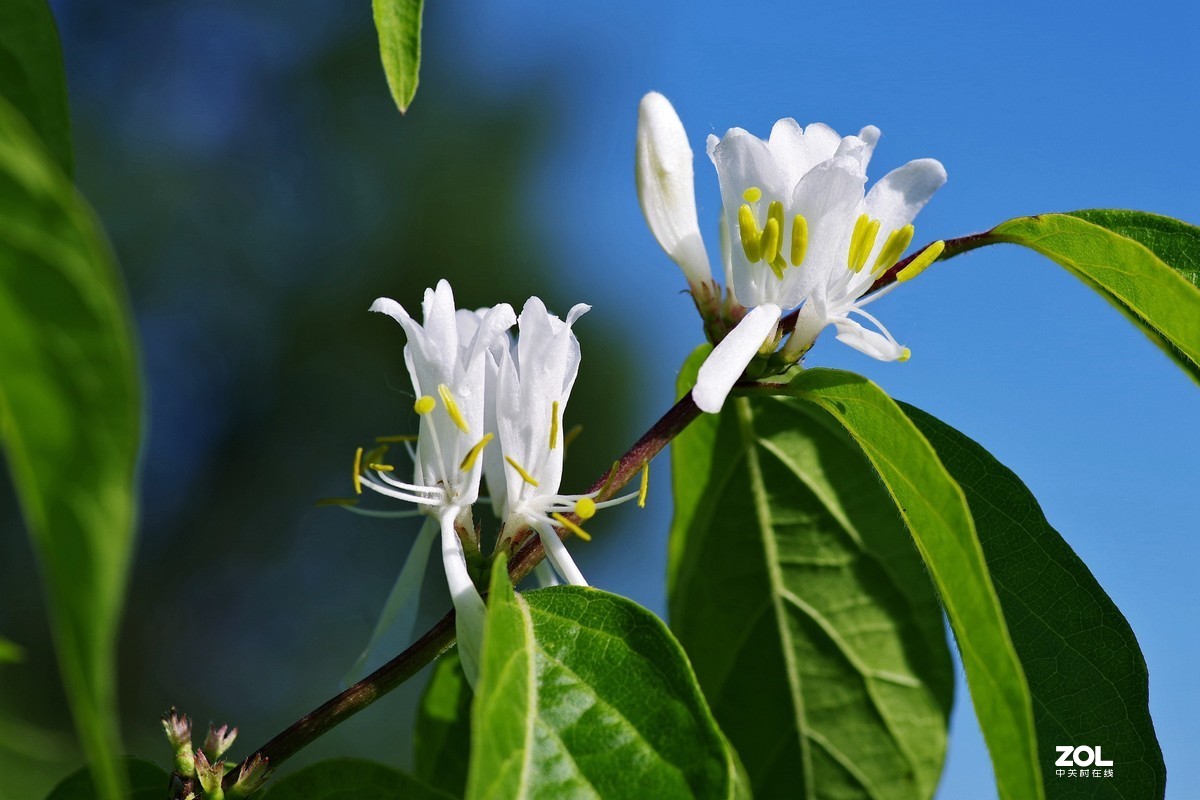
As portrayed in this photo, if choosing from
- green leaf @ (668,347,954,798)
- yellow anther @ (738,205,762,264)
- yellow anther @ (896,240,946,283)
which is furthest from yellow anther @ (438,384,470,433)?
green leaf @ (668,347,954,798)

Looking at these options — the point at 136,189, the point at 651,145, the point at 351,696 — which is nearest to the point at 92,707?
the point at 351,696

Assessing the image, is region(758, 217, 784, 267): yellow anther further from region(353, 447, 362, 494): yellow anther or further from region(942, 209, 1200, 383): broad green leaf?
region(353, 447, 362, 494): yellow anther

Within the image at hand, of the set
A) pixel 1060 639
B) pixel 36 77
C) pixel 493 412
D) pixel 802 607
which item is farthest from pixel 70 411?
pixel 802 607

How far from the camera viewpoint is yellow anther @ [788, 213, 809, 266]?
783mm

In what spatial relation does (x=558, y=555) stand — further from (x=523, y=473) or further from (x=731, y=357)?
(x=731, y=357)

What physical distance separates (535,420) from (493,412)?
37 mm

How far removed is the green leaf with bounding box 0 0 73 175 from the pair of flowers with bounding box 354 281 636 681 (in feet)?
0.89

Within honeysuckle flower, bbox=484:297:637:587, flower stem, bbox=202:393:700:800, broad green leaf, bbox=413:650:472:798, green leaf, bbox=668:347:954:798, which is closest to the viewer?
flower stem, bbox=202:393:700:800

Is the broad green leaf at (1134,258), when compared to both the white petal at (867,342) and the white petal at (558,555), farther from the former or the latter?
the white petal at (558,555)

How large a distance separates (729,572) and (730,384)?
1.65 feet

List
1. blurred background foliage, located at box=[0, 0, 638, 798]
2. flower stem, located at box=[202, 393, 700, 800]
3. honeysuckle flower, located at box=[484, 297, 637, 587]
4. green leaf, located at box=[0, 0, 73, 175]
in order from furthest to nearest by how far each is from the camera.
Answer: blurred background foliage, located at box=[0, 0, 638, 798]
honeysuckle flower, located at box=[484, 297, 637, 587]
flower stem, located at box=[202, 393, 700, 800]
green leaf, located at box=[0, 0, 73, 175]

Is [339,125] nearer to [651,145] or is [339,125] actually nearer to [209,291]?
[209,291]

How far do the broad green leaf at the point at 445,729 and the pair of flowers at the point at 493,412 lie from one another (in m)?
0.27

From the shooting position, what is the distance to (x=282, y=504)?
12.8 metres
